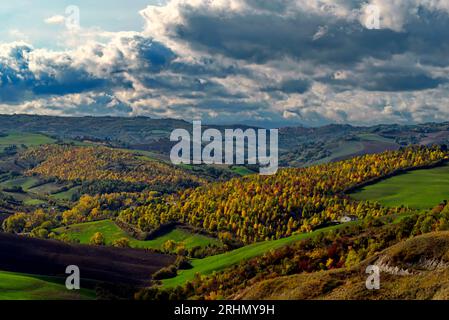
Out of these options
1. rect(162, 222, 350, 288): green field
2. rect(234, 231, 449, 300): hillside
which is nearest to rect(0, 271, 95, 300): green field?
rect(162, 222, 350, 288): green field

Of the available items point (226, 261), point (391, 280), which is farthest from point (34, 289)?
point (391, 280)

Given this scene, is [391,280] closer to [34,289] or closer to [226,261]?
[34,289]

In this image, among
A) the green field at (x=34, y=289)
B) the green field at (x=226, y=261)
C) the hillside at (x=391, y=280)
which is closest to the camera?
the hillside at (x=391, y=280)

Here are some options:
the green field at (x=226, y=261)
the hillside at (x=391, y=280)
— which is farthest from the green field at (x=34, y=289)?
the hillside at (x=391, y=280)

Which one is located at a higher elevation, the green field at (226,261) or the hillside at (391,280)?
the hillside at (391,280)

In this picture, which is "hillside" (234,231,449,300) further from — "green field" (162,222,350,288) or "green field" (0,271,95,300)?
"green field" (162,222,350,288)

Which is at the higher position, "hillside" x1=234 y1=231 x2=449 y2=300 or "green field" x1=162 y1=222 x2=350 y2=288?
"hillside" x1=234 y1=231 x2=449 y2=300

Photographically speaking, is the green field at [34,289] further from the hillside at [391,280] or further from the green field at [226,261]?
the hillside at [391,280]
